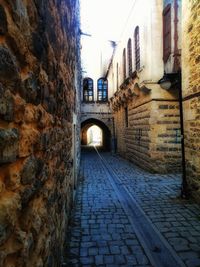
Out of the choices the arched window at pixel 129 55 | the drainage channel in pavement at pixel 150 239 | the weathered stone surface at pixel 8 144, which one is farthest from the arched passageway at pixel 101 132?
the weathered stone surface at pixel 8 144

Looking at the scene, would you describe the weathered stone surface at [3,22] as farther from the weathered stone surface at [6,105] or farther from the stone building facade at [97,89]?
the stone building facade at [97,89]

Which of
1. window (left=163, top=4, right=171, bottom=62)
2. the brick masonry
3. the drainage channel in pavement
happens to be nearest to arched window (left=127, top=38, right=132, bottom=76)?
window (left=163, top=4, right=171, bottom=62)

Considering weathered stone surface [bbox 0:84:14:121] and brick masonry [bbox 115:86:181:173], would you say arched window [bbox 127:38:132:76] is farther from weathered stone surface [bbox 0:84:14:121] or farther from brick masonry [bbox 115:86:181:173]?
weathered stone surface [bbox 0:84:14:121]

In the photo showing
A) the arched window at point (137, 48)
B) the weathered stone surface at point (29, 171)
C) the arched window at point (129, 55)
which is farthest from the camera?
the arched window at point (129, 55)

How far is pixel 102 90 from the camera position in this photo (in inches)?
862

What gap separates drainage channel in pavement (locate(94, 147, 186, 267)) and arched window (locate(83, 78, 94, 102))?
16147mm

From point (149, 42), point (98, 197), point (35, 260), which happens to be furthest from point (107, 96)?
point (35, 260)

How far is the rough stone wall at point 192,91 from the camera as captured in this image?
565 cm

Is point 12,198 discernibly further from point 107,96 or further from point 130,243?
point 107,96

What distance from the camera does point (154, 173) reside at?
31.3 feet

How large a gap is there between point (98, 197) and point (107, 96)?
16.1m

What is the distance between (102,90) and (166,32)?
42.0 ft

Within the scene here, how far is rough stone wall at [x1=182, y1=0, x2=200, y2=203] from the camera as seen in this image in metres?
5.65

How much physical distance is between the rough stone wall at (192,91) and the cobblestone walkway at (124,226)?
798 millimetres
